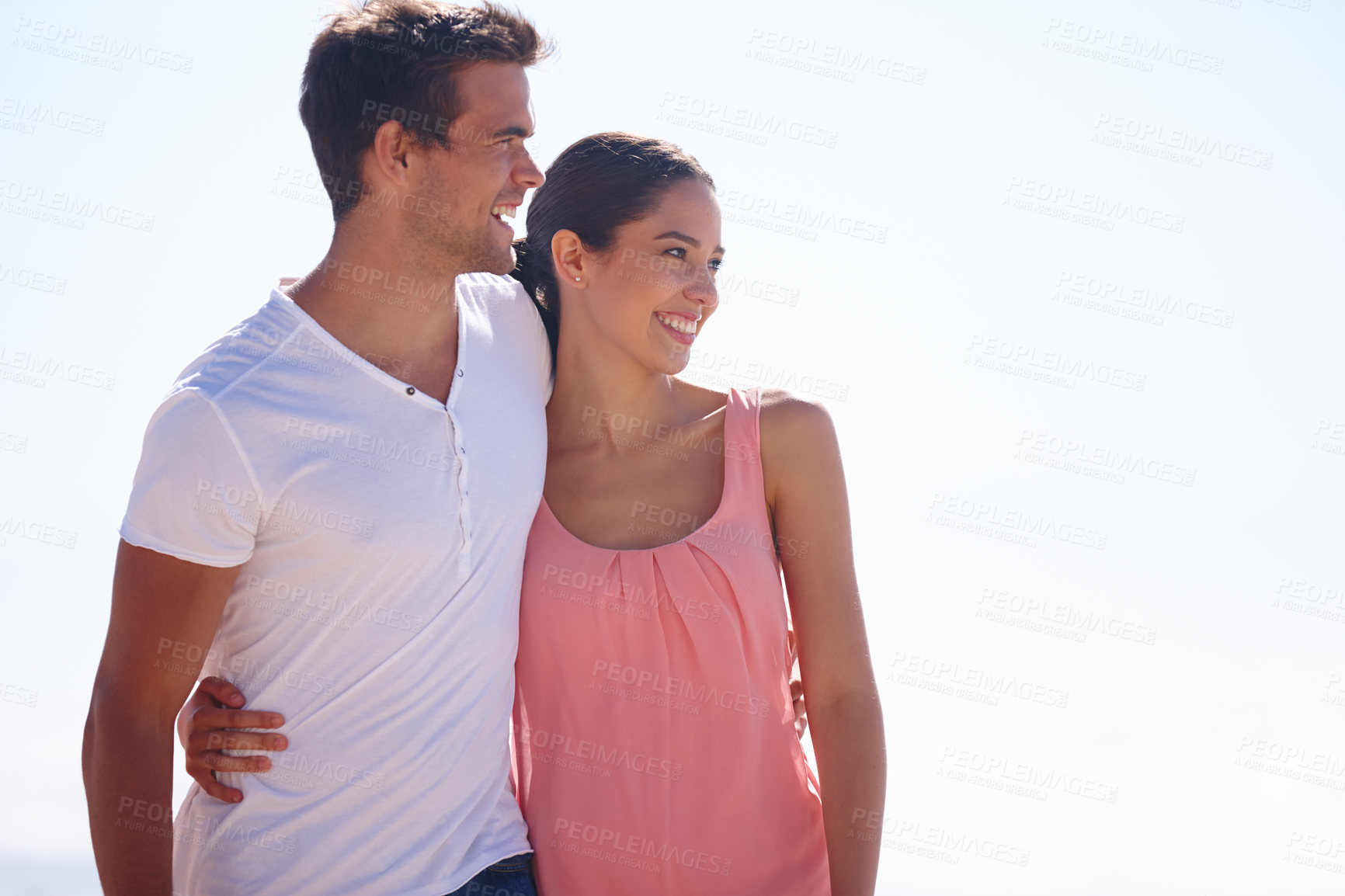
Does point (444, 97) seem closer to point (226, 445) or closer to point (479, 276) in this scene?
point (479, 276)

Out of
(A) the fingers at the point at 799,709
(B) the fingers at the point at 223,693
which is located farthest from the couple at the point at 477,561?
(A) the fingers at the point at 799,709

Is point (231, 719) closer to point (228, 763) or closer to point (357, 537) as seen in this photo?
point (228, 763)

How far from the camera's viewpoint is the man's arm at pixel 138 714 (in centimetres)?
201

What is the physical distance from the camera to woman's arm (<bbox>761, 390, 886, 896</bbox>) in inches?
96.7

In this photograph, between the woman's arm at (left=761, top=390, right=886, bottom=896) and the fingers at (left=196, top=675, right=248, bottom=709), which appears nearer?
the fingers at (left=196, top=675, right=248, bottom=709)

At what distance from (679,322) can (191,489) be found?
128cm

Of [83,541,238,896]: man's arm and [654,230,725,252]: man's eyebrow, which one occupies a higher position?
[654,230,725,252]: man's eyebrow

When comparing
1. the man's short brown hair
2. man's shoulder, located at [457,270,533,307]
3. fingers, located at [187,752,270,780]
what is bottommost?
fingers, located at [187,752,270,780]

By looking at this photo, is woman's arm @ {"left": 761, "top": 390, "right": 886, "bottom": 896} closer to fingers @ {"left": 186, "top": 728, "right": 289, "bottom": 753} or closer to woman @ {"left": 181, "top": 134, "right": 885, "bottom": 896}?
woman @ {"left": 181, "top": 134, "right": 885, "bottom": 896}

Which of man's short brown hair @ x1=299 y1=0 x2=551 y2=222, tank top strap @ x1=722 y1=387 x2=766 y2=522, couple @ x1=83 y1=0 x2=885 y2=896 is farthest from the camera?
tank top strap @ x1=722 y1=387 x2=766 y2=522

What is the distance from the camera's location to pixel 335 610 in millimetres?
2170

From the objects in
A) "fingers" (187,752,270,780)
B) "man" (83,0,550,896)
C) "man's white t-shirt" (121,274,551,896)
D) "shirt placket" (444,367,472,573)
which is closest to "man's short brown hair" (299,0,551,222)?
"man" (83,0,550,896)

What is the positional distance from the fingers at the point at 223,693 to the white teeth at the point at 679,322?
1.32 m

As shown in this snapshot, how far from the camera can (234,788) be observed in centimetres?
216
